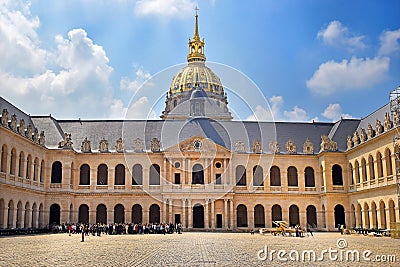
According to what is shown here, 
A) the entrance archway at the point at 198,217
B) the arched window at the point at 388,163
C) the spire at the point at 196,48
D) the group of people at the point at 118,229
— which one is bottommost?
the group of people at the point at 118,229

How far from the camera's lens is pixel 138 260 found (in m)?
20.2

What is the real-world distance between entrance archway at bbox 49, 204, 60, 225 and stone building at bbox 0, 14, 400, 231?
0.37 feet

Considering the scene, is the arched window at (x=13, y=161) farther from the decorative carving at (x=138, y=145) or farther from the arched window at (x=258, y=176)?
the arched window at (x=258, y=176)

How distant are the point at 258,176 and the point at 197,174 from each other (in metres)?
7.82

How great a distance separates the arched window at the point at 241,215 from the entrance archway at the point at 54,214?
21402mm

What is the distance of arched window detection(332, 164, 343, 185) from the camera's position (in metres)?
59.1

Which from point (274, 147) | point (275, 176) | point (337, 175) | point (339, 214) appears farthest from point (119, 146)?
point (339, 214)

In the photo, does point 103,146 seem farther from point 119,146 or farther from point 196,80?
point 196,80

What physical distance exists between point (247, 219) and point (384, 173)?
18.7 metres

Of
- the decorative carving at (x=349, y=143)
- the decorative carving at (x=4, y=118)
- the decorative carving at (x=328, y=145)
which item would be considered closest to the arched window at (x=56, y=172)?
the decorative carving at (x=4, y=118)

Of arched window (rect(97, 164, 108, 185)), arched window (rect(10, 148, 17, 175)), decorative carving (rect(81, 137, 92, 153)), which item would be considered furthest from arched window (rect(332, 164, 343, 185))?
arched window (rect(10, 148, 17, 175))

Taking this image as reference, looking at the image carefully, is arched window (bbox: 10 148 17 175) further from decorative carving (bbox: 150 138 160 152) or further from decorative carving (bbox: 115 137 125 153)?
decorative carving (bbox: 150 138 160 152)

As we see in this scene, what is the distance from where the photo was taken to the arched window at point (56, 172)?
192 ft

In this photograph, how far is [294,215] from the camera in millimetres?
61156
